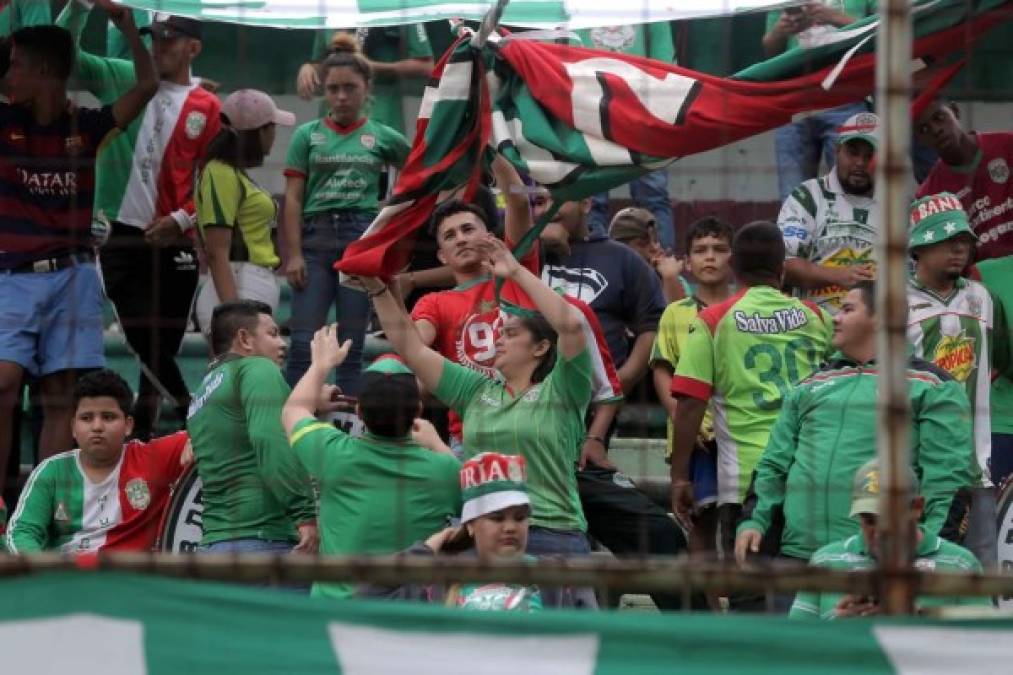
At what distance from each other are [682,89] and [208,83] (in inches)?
84.3

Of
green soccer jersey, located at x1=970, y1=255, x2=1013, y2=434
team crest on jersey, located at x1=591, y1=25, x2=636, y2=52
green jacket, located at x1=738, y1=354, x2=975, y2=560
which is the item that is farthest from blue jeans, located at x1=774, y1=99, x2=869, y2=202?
green jacket, located at x1=738, y1=354, x2=975, y2=560

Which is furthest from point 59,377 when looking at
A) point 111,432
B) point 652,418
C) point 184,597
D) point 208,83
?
point 184,597

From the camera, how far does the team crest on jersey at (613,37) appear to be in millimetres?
6969

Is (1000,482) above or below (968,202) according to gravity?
below

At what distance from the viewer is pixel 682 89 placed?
6.54m

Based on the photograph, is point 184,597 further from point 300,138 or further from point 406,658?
point 300,138

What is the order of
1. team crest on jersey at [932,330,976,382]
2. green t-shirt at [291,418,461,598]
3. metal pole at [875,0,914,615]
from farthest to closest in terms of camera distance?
team crest on jersey at [932,330,976,382] < green t-shirt at [291,418,461,598] < metal pole at [875,0,914,615]

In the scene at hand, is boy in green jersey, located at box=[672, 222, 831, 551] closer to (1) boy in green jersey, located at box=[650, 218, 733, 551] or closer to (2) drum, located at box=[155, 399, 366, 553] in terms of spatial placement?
(1) boy in green jersey, located at box=[650, 218, 733, 551]

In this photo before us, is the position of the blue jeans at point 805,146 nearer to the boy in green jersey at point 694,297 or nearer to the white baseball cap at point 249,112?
the boy in green jersey at point 694,297

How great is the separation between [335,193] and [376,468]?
207 cm

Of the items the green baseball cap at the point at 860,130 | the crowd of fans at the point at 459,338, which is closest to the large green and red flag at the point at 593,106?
the crowd of fans at the point at 459,338

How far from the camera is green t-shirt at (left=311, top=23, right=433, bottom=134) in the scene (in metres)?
Result: 8.27

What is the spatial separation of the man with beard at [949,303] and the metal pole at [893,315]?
9.46 ft

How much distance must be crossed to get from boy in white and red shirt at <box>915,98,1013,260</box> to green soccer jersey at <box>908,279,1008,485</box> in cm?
52
